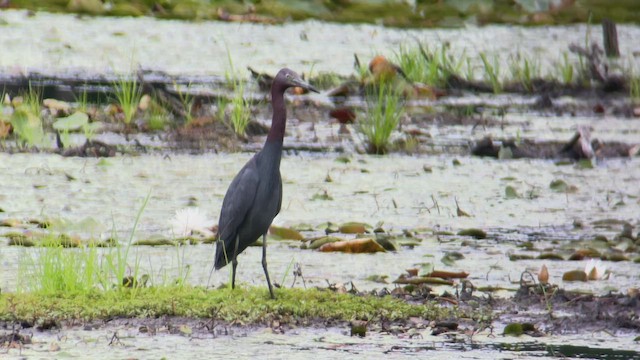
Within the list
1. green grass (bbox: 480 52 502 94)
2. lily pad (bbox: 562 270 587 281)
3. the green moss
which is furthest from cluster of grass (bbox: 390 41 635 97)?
the green moss

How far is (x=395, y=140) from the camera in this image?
330 inches

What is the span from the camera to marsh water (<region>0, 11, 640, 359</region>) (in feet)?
13.7

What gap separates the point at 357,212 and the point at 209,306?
207 cm

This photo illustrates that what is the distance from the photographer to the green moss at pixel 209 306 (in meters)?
4.35

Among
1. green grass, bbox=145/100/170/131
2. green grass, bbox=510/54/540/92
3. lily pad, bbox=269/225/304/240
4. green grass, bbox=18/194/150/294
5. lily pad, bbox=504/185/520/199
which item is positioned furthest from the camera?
green grass, bbox=510/54/540/92

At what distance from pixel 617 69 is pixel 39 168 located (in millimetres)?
6665

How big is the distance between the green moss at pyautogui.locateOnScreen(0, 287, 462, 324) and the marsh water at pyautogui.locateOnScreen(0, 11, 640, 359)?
0.28ft

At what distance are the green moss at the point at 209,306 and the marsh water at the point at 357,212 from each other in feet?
0.28

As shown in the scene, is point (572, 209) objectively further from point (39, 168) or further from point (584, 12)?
point (584, 12)

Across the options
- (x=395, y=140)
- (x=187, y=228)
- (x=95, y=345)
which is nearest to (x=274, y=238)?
(x=187, y=228)

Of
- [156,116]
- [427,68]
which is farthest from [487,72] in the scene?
[156,116]

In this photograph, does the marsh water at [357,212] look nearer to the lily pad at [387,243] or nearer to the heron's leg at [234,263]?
the lily pad at [387,243]

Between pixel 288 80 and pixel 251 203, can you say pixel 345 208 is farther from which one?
pixel 251 203

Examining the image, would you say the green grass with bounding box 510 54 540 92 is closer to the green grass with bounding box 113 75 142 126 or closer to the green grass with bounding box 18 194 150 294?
the green grass with bounding box 113 75 142 126
